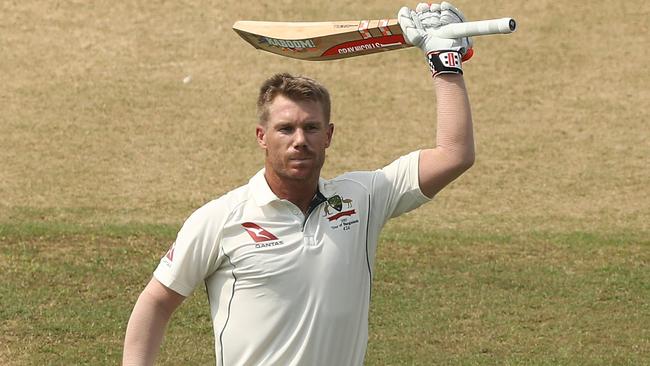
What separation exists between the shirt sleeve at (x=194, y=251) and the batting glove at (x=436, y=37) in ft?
4.25

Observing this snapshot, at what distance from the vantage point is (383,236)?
17.6 m

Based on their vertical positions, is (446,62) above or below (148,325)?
above

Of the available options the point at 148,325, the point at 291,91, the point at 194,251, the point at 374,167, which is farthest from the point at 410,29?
the point at 374,167

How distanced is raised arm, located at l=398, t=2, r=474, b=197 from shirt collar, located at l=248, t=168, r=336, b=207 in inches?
18.8

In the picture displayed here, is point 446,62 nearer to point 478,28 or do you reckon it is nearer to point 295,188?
point 478,28

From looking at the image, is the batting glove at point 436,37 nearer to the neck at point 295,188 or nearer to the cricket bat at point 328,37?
the cricket bat at point 328,37

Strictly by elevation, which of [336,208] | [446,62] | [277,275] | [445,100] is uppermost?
[446,62]

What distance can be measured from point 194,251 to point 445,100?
1419 millimetres

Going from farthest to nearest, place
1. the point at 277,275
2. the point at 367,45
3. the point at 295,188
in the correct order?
the point at 367,45 → the point at 295,188 → the point at 277,275

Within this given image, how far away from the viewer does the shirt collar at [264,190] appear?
599 cm

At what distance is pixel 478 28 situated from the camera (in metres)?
6.02

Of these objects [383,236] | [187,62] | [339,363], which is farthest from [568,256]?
[187,62]

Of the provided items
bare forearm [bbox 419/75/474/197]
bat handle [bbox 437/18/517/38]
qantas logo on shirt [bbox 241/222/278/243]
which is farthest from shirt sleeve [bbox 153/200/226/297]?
bat handle [bbox 437/18/517/38]

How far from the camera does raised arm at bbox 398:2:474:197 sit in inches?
241
